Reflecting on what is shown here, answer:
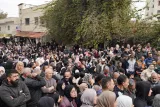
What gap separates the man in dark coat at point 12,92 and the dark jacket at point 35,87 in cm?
54

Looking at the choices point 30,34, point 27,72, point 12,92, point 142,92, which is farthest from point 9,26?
point 142,92

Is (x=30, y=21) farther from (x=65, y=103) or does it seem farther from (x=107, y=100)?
(x=107, y=100)

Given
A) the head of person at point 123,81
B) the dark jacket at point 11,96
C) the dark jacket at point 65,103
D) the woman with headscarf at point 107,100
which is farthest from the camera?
the head of person at point 123,81

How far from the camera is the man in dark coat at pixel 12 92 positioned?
446 centimetres

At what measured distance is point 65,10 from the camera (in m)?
20.9

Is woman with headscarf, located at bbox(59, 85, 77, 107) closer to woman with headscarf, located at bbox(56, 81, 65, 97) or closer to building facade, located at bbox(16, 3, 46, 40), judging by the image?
woman with headscarf, located at bbox(56, 81, 65, 97)

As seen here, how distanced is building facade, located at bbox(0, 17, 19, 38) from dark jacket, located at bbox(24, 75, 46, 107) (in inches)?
1468

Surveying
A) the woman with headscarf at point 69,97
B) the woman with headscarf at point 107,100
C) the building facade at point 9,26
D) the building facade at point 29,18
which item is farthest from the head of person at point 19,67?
the building facade at point 9,26

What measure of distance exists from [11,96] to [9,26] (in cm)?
4186

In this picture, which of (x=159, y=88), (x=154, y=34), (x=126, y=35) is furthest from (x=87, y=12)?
(x=159, y=88)

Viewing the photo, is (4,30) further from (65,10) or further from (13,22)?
(65,10)

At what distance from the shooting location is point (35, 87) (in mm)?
A: 5430

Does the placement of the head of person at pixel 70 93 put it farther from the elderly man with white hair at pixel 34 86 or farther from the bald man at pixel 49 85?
the elderly man with white hair at pixel 34 86

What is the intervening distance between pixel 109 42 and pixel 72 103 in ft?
48.2
